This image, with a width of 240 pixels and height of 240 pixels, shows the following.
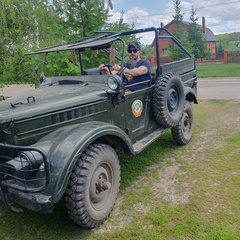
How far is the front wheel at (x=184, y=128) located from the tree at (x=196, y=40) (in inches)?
938

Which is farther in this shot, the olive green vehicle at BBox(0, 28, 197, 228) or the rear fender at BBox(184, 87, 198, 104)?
the rear fender at BBox(184, 87, 198, 104)

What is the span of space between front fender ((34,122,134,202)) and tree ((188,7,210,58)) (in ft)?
87.0

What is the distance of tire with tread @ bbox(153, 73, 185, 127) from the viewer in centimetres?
394

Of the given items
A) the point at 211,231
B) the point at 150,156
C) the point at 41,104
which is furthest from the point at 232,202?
the point at 41,104

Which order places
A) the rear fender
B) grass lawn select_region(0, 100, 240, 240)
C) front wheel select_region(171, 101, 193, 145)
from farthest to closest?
the rear fender → front wheel select_region(171, 101, 193, 145) → grass lawn select_region(0, 100, 240, 240)

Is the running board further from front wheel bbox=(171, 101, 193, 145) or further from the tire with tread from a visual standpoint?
front wheel bbox=(171, 101, 193, 145)

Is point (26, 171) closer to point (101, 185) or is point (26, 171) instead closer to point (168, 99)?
point (101, 185)

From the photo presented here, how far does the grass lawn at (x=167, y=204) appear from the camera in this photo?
2.71m

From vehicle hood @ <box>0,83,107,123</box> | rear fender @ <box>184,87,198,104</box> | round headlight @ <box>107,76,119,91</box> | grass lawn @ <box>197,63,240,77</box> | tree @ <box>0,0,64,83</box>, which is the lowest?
grass lawn @ <box>197,63,240,77</box>

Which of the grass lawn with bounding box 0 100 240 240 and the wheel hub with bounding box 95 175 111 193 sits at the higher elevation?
the wheel hub with bounding box 95 175 111 193

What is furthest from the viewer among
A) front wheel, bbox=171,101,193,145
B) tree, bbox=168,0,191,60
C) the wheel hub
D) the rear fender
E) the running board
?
tree, bbox=168,0,191,60

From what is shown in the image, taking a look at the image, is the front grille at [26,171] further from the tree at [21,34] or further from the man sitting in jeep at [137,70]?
the tree at [21,34]

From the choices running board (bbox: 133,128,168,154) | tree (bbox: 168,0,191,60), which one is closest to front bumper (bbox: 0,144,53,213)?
running board (bbox: 133,128,168,154)

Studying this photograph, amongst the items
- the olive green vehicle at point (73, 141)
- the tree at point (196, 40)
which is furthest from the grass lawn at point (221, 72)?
the olive green vehicle at point (73, 141)
